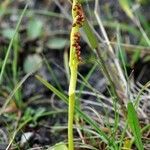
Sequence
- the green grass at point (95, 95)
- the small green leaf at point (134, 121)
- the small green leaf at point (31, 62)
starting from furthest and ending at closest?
the small green leaf at point (31, 62), the green grass at point (95, 95), the small green leaf at point (134, 121)

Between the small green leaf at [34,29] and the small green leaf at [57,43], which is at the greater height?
the small green leaf at [34,29]

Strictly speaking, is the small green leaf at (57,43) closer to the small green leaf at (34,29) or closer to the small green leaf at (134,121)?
the small green leaf at (34,29)

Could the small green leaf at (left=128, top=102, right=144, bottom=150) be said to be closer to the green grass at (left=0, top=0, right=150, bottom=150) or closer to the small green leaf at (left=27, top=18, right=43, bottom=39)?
the green grass at (left=0, top=0, right=150, bottom=150)

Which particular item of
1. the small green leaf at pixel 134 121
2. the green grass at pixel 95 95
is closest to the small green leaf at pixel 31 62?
the green grass at pixel 95 95

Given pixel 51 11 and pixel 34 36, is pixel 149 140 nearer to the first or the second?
pixel 34 36

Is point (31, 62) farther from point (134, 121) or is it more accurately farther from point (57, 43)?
point (134, 121)

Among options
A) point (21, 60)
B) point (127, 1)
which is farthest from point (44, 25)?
point (127, 1)

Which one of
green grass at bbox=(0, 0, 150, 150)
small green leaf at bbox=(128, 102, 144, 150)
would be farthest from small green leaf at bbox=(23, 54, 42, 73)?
small green leaf at bbox=(128, 102, 144, 150)

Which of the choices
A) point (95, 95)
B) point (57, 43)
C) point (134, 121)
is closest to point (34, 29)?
point (57, 43)
